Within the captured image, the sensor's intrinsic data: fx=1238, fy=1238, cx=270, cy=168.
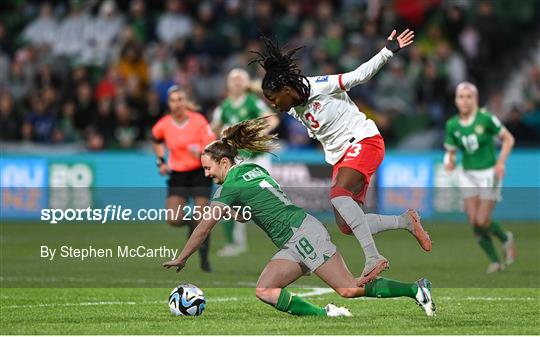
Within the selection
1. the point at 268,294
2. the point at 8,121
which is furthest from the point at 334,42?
the point at 268,294

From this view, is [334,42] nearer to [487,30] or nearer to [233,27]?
[233,27]

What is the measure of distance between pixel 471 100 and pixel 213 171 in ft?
22.6

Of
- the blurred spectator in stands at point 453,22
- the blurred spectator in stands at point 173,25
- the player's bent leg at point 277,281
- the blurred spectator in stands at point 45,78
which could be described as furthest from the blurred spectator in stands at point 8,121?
the player's bent leg at point 277,281

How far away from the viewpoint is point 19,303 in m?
12.4

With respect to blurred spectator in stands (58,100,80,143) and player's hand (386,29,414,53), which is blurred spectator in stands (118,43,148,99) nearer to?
blurred spectator in stands (58,100,80,143)

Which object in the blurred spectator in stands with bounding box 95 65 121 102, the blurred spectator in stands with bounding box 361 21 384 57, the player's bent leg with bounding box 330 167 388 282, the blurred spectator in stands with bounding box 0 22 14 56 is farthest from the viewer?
the blurred spectator in stands with bounding box 0 22 14 56

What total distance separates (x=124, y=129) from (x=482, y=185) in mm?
10014

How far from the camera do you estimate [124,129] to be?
24891mm

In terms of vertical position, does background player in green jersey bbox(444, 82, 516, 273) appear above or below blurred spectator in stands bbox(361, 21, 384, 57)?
below

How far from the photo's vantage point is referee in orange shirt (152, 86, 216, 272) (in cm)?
1614

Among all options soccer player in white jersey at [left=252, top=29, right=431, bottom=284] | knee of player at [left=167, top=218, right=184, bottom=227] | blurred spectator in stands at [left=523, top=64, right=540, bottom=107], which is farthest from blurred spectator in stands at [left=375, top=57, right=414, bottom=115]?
soccer player in white jersey at [left=252, top=29, right=431, bottom=284]

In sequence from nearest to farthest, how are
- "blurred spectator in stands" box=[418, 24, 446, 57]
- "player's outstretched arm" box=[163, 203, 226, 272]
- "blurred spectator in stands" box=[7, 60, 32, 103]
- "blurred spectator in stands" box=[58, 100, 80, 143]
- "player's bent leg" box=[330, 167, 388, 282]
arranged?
"player's outstretched arm" box=[163, 203, 226, 272] → "player's bent leg" box=[330, 167, 388, 282] → "blurred spectator in stands" box=[58, 100, 80, 143] → "blurred spectator in stands" box=[7, 60, 32, 103] → "blurred spectator in stands" box=[418, 24, 446, 57]

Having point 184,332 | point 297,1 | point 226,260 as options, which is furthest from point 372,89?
point 184,332

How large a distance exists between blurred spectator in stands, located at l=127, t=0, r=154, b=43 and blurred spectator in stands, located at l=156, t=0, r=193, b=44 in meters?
0.29
